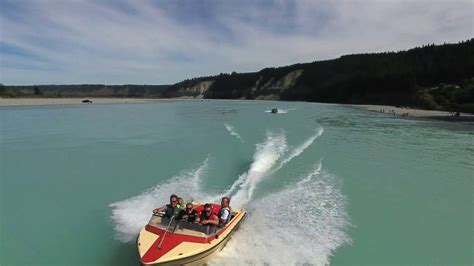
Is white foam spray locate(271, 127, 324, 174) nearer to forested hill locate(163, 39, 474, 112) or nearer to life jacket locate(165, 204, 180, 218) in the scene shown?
life jacket locate(165, 204, 180, 218)

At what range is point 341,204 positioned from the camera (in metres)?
15.9

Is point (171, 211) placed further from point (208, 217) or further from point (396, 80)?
point (396, 80)

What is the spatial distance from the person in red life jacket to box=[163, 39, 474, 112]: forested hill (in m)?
74.4

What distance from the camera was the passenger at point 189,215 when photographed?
37.7 ft

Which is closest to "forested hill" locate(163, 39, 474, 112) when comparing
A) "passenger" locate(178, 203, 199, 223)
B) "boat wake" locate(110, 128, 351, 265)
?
"boat wake" locate(110, 128, 351, 265)

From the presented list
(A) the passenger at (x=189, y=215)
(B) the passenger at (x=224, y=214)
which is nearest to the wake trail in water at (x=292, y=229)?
(B) the passenger at (x=224, y=214)

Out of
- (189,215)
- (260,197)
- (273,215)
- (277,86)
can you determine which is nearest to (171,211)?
(189,215)

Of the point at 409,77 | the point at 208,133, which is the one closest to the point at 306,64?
the point at 409,77

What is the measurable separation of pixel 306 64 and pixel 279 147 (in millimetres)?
175239

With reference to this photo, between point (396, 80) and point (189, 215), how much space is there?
108 m

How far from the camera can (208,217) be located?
11.6 metres

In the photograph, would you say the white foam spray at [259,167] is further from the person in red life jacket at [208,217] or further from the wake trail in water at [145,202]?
the person in red life jacket at [208,217]

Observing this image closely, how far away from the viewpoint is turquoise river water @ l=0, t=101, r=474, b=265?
1182 cm

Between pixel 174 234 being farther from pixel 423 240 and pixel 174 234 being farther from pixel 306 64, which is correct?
pixel 306 64
